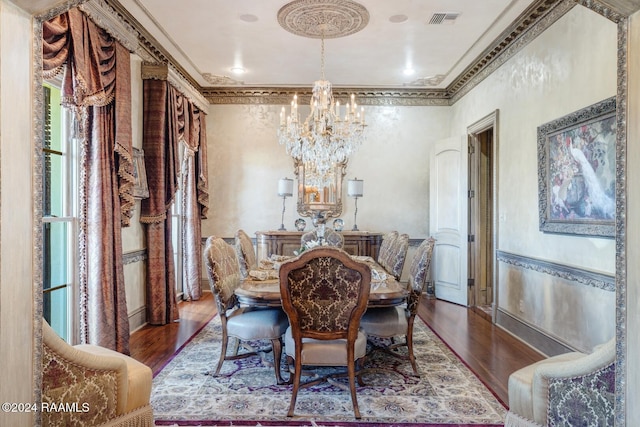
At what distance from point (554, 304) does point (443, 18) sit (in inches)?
107

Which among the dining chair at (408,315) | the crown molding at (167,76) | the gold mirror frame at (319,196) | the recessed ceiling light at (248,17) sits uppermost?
the recessed ceiling light at (248,17)

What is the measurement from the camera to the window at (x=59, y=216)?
3084mm

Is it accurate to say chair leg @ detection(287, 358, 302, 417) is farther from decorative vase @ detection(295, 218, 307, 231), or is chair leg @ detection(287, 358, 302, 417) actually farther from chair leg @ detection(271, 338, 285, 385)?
decorative vase @ detection(295, 218, 307, 231)

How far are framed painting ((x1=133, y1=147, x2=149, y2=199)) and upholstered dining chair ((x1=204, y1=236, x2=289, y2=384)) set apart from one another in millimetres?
1373

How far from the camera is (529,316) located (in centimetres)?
384

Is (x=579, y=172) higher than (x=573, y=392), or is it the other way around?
(x=579, y=172)

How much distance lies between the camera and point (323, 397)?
107 inches

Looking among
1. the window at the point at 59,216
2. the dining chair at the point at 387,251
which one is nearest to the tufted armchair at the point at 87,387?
the window at the point at 59,216

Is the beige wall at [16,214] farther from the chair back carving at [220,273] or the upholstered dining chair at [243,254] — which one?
the upholstered dining chair at [243,254]

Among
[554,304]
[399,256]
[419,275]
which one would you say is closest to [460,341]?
[554,304]

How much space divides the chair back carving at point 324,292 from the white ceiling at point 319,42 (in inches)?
96.3

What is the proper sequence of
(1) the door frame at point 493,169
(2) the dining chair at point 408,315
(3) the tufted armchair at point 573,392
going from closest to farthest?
(3) the tufted armchair at point 573,392 < (2) the dining chair at point 408,315 < (1) the door frame at point 493,169

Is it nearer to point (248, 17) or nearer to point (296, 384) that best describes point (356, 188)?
point (248, 17)

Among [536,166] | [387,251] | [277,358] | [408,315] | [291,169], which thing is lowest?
[277,358]
